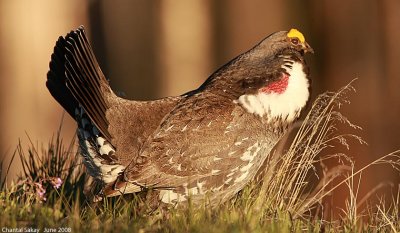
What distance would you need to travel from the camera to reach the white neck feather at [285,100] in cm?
711

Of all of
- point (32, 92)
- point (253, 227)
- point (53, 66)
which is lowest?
point (253, 227)

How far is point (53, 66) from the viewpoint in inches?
297

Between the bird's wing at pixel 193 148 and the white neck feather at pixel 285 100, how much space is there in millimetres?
119

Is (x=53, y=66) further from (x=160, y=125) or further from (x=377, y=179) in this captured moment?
(x=377, y=179)

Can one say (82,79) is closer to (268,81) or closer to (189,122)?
(189,122)

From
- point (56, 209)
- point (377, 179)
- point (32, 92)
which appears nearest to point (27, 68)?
point (32, 92)

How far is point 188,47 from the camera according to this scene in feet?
99.8

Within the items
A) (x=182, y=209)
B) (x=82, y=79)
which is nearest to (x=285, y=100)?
(x=182, y=209)

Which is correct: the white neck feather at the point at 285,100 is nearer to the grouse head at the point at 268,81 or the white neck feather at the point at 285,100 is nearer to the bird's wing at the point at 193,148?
the grouse head at the point at 268,81

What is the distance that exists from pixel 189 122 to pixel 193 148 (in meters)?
0.21

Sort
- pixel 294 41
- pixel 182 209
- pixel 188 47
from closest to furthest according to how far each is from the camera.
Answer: pixel 182 209 → pixel 294 41 → pixel 188 47

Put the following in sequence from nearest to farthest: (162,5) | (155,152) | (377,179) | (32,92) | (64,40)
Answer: (155,152)
(64,40)
(377,179)
(32,92)
(162,5)

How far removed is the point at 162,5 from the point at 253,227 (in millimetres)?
28456

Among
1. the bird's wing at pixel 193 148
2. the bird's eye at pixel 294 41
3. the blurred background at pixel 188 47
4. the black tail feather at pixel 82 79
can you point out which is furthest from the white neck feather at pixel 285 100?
the blurred background at pixel 188 47
